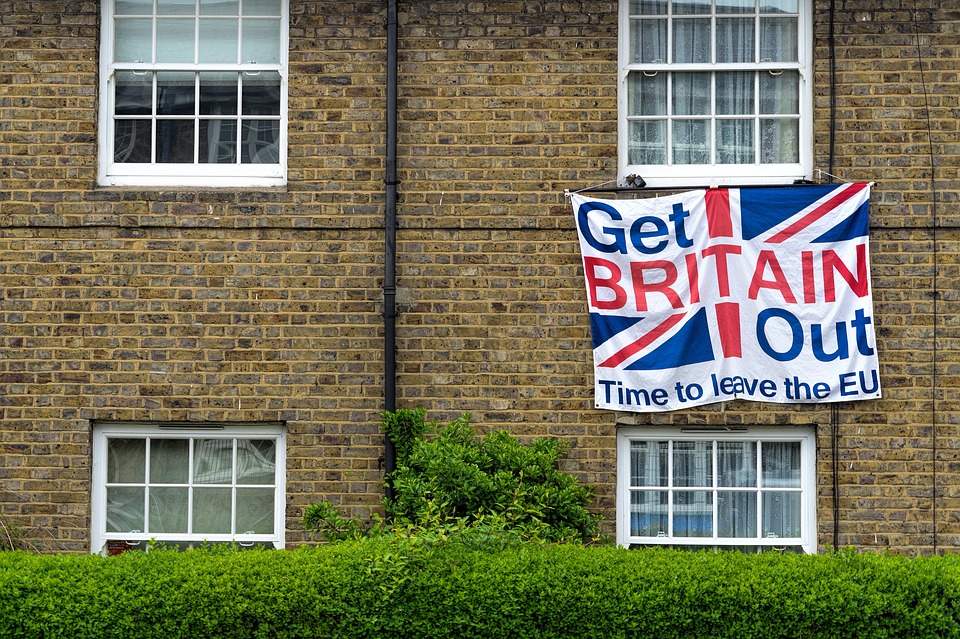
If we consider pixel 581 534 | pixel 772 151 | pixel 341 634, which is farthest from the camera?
pixel 772 151

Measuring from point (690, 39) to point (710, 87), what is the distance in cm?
40

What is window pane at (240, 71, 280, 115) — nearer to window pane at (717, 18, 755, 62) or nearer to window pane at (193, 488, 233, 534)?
window pane at (193, 488, 233, 534)

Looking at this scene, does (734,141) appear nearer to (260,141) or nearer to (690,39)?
(690,39)

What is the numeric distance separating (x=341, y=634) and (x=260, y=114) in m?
3.90

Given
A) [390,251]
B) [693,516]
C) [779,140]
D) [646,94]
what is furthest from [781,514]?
[390,251]

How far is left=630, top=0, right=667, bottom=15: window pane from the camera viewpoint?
780cm

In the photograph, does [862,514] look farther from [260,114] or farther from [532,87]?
[260,114]

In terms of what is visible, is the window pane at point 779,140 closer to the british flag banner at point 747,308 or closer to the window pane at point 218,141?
the british flag banner at point 747,308

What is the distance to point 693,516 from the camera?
7.65 metres

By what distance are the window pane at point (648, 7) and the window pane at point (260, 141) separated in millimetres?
2855

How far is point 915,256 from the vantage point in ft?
24.5

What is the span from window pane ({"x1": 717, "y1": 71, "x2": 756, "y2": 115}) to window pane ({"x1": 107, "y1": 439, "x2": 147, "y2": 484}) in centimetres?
508

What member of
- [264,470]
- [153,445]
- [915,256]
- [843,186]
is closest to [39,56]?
[153,445]

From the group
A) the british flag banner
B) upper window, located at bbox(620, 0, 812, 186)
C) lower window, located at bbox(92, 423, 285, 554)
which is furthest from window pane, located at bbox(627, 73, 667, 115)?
lower window, located at bbox(92, 423, 285, 554)
